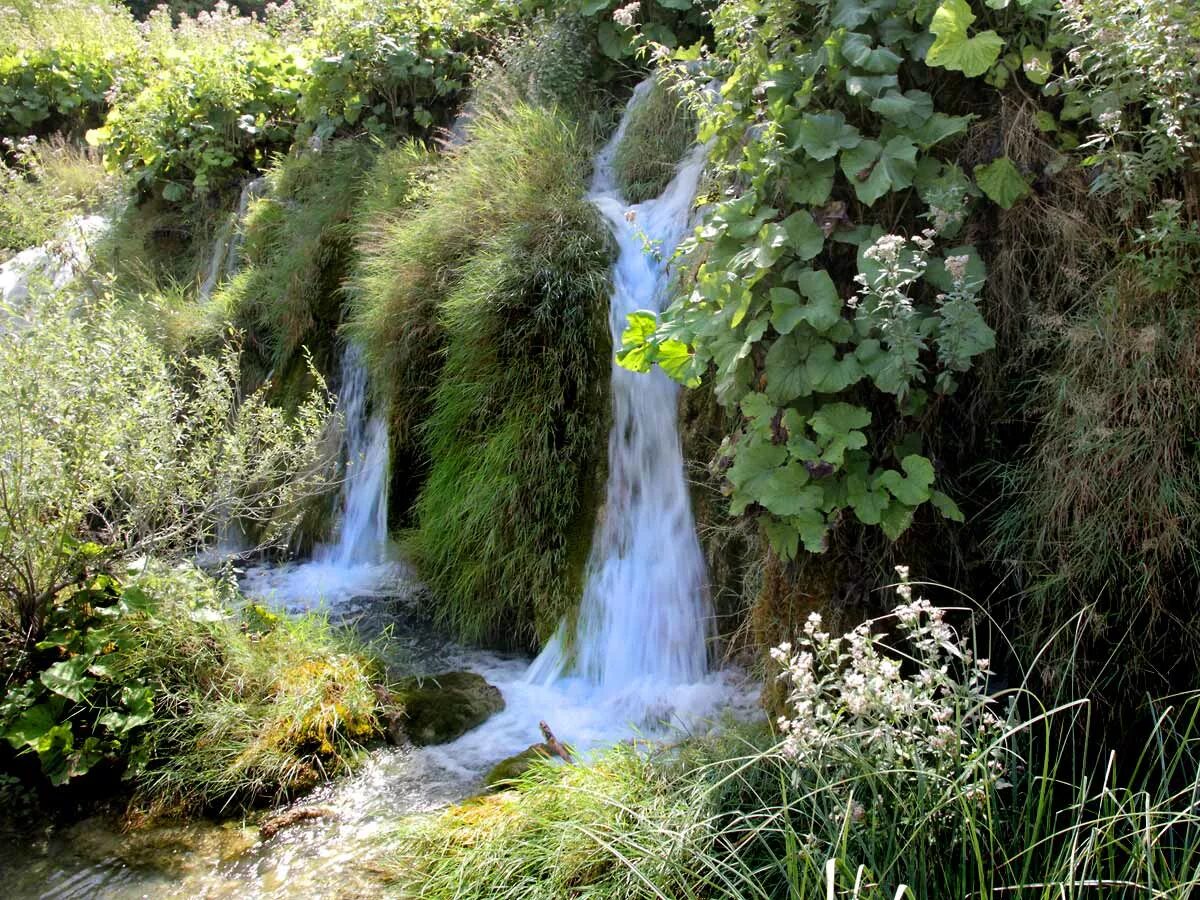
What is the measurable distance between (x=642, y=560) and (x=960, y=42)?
7.96 feet

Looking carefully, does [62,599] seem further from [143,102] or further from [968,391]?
[143,102]

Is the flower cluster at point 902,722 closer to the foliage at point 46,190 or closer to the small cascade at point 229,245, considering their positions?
the small cascade at point 229,245

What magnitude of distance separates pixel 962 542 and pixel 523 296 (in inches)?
99.6

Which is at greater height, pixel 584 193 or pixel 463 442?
pixel 584 193

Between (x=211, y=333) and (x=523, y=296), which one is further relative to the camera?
(x=211, y=333)

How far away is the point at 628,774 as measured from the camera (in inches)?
119

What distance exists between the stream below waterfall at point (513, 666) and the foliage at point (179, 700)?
0.16 m

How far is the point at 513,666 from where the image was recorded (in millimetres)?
4648

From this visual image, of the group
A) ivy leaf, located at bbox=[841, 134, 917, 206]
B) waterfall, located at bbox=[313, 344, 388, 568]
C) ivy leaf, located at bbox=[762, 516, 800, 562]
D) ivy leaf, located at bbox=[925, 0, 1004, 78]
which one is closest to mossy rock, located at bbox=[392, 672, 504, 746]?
waterfall, located at bbox=[313, 344, 388, 568]

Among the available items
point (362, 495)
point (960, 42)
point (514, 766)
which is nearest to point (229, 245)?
point (362, 495)

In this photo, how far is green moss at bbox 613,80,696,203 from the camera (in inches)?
219

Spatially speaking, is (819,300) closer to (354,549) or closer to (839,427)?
(839,427)

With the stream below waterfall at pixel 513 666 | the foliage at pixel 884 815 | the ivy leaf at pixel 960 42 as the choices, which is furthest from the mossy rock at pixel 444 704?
the ivy leaf at pixel 960 42

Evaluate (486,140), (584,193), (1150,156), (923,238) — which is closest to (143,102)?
(486,140)
